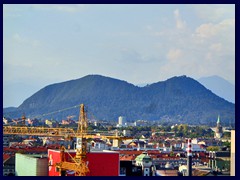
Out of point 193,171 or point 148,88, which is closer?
point 193,171

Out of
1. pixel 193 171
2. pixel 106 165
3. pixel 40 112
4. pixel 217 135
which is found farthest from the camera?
pixel 40 112

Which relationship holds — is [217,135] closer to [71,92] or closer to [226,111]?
[226,111]

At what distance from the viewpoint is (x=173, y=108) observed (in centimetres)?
7775

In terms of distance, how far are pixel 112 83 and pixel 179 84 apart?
7.63 metres

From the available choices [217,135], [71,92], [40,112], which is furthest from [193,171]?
[71,92]

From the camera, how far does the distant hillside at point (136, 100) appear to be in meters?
73.0

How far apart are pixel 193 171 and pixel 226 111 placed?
196 ft

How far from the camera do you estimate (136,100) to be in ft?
263

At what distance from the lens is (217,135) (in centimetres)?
3900

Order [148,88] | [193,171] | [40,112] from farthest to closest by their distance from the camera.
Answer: [148,88] < [40,112] < [193,171]

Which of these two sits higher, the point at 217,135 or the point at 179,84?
the point at 179,84

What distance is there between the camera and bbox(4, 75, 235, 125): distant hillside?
73.0m

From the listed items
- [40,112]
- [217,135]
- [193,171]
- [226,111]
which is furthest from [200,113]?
[193,171]

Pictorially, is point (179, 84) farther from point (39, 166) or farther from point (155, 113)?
point (39, 166)
